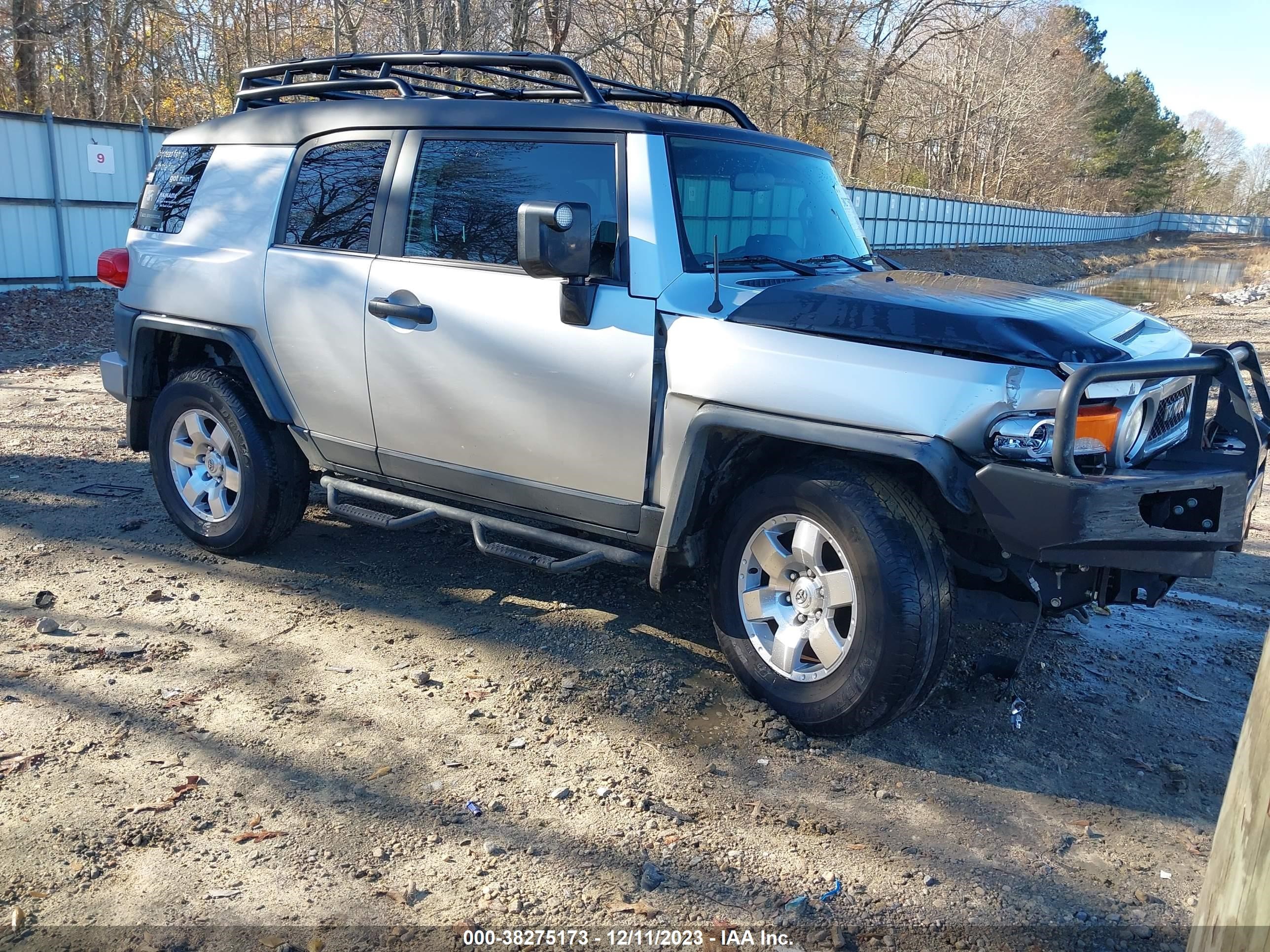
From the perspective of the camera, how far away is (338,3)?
22.8m

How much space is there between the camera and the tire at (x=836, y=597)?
3348 mm

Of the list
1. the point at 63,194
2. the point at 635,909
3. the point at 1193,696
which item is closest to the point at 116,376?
the point at 635,909

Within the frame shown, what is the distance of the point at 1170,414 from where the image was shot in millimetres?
3752

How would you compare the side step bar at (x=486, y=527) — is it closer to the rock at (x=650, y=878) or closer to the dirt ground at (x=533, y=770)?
the dirt ground at (x=533, y=770)

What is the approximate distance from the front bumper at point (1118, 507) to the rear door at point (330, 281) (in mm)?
2768

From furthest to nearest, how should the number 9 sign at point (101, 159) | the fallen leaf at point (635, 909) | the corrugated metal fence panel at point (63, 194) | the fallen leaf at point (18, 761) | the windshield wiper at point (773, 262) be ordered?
the number 9 sign at point (101, 159) < the corrugated metal fence panel at point (63, 194) < the windshield wiper at point (773, 262) < the fallen leaf at point (18, 761) < the fallen leaf at point (635, 909)

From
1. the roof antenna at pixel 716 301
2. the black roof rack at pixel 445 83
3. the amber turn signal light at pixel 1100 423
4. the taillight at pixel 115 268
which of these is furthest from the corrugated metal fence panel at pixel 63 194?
the amber turn signal light at pixel 1100 423

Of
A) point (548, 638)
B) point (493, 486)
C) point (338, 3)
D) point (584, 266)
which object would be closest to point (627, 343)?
point (584, 266)

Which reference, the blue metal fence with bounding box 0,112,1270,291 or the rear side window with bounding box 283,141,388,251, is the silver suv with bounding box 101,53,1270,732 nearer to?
the rear side window with bounding box 283,141,388,251

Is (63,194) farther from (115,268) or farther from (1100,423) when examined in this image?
(1100,423)

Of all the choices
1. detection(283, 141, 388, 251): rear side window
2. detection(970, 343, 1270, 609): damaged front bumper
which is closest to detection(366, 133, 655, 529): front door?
detection(283, 141, 388, 251): rear side window

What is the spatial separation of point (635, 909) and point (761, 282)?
93.4 inches

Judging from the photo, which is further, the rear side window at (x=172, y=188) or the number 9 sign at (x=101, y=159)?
the number 9 sign at (x=101, y=159)

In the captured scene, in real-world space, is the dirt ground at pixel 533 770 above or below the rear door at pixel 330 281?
below
